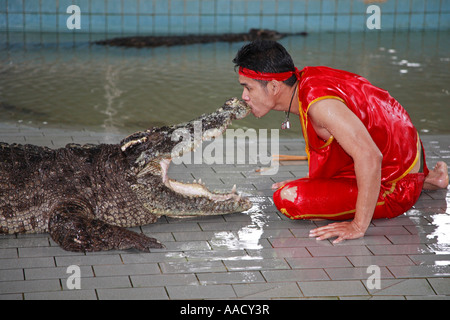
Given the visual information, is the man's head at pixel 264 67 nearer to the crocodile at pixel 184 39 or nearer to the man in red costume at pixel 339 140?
the man in red costume at pixel 339 140

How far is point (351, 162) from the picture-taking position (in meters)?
3.83

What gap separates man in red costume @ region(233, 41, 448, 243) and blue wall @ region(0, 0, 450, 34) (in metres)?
8.76

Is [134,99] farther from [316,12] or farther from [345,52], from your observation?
[316,12]

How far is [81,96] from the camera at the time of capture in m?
7.88

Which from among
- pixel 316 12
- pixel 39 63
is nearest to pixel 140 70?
pixel 39 63

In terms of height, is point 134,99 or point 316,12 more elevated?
point 316,12

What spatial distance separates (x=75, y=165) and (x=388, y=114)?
210cm

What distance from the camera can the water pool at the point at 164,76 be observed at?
6.98 meters

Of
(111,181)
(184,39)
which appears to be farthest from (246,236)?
(184,39)

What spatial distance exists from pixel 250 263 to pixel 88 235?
98 cm

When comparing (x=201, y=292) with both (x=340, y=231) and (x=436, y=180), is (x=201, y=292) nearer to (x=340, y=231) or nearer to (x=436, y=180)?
(x=340, y=231)

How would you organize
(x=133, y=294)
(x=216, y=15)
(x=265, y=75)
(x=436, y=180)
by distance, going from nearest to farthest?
(x=133, y=294) < (x=265, y=75) < (x=436, y=180) < (x=216, y=15)

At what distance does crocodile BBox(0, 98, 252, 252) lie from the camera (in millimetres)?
3646

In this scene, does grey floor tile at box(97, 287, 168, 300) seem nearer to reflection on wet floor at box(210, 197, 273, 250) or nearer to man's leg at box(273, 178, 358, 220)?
reflection on wet floor at box(210, 197, 273, 250)
